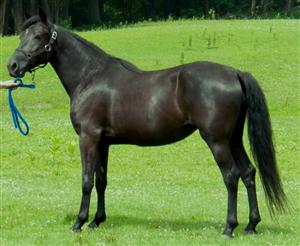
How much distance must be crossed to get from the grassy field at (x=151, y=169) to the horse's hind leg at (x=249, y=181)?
236 mm

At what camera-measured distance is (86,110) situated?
1012 centimetres

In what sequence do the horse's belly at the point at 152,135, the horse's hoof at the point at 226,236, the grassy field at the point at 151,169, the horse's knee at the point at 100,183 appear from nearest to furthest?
the horse's hoof at the point at 226,236 → the horse's belly at the point at 152,135 → the grassy field at the point at 151,169 → the horse's knee at the point at 100,183

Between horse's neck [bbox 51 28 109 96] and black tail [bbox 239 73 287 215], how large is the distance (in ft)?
7.70

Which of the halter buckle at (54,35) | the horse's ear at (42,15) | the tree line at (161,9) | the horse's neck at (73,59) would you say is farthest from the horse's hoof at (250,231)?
the tree line at (161,9)

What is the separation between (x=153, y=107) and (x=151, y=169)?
779cm

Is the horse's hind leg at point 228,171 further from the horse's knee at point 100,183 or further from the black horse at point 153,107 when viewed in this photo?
the horse's knee at point 100,183

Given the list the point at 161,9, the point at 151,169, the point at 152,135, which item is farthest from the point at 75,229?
the point at 161,9

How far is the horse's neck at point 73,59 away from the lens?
10.5 m

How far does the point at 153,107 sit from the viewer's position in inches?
384

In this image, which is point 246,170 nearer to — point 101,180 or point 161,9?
point 101,180

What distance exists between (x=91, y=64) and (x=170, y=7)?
59.3 m

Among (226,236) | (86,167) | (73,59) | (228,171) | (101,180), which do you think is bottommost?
(226,236)

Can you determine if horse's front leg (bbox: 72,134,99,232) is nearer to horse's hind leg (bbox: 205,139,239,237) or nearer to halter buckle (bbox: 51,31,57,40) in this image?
halter buckle (bbox: 51,31,57,40)

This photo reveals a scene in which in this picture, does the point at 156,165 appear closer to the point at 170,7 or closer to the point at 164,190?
the point at 164,190
